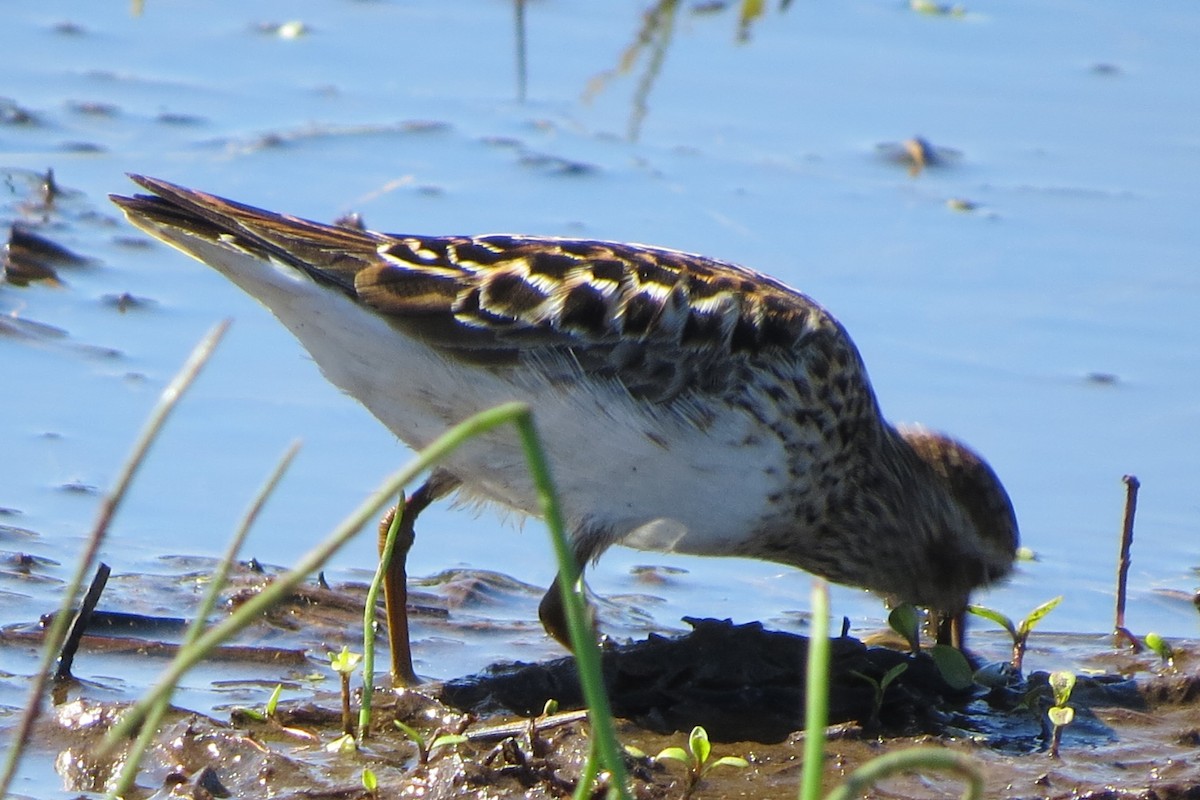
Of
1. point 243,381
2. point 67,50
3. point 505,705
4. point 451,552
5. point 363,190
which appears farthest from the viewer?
point 67,50

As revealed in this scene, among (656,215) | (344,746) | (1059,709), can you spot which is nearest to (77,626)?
(344,746)

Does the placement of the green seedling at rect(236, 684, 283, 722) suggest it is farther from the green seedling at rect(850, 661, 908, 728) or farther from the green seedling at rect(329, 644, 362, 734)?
the green seedling at rect(850, 661, 908, 728)

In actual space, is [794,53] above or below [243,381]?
above

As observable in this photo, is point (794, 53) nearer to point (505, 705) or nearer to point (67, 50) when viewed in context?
point (67, 50)

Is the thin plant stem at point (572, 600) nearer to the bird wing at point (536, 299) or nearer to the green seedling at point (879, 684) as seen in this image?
the green seedling at point (879, 684)

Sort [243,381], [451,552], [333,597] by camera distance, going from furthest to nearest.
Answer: [243,381] → [451,552] → [333,597]

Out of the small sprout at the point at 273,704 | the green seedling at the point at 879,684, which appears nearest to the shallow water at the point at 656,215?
the small sprout at the point at 273,704

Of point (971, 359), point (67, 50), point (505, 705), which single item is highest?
point (67, 50)

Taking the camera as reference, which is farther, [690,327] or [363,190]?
[363,190]

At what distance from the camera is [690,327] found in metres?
5.26

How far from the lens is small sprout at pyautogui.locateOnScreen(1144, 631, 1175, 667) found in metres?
5.20

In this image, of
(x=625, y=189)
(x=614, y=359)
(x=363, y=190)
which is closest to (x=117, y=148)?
(x=363, y=190)

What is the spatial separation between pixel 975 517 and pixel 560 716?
205cm

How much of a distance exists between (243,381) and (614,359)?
7.31 feet
